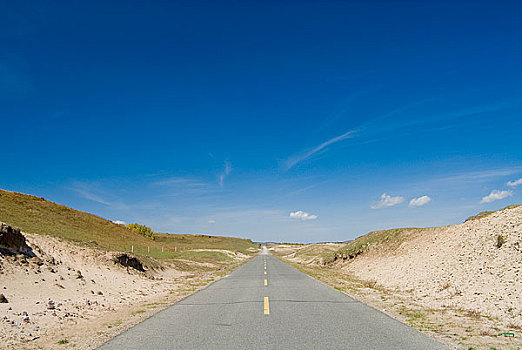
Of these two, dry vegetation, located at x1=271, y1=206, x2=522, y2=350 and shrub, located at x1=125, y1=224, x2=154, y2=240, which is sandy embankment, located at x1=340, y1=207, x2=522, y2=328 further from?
shrub, located at x1=125, y1=224, x2=154, y2=240

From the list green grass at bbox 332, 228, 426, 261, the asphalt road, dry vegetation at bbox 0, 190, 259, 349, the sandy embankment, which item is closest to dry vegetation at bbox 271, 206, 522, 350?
the sandy embankment

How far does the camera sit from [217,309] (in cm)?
1068

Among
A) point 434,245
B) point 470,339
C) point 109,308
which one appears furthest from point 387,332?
point 434,245

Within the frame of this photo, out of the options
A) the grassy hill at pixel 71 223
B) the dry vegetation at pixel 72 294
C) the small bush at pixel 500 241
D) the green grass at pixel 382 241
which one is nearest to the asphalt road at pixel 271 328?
the dry vegetation at pixel 72 294

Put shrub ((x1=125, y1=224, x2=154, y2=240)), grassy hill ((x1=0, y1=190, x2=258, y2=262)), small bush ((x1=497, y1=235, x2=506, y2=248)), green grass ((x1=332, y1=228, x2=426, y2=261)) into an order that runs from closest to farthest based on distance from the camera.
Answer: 1. small bush ((x1=497, y1=235, x2=506, y2=248))
2. green grass ((x1=332, y1=228, x2=426, y2=261))
3. grassy hill ((x1=0, y1=190, x2=258, y2=262))
4. shrub ((x1=125, y1=224, x2=154, y2=240))

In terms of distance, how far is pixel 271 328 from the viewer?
7.94 m

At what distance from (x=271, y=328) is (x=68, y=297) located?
9026 mm

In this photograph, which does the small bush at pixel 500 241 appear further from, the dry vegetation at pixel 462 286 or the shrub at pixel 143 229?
the shrub at pixel 143 229

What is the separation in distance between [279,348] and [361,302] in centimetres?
703

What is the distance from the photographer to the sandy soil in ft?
25.6

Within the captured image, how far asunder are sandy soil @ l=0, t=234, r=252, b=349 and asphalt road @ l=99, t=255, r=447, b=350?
1.00 meters

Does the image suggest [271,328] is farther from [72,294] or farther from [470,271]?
[470,271]

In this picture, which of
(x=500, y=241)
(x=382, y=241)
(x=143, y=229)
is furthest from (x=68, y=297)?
(x=143, y=229)

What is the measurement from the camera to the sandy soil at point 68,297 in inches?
307
